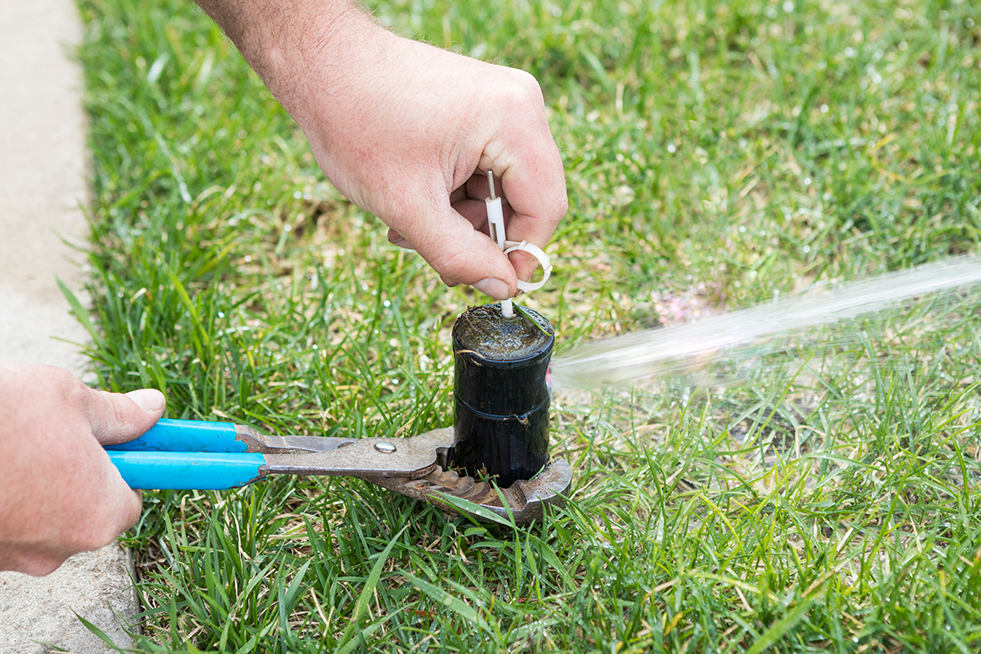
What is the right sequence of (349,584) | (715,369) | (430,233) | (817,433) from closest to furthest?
1. (430,233)
2. (349,584)
3. (817,433)
4. (715,369)

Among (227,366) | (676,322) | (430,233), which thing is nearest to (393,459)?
(430,233)

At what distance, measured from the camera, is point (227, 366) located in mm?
2119

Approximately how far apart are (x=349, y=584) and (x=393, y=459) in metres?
0.29

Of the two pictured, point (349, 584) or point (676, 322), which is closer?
point (349, 584)

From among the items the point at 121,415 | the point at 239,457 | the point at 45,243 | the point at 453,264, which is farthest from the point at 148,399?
the point at 45,243

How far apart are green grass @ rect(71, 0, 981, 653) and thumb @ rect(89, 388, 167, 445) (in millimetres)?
340

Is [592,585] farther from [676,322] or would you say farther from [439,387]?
[676,322]

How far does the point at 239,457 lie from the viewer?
145 centimetres

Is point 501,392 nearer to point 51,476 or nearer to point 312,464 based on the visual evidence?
point 312,464

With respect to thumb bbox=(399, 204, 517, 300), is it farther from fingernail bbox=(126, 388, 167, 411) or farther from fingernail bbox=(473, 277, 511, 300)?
fingernail bbox=(126, 388, 167, 411)

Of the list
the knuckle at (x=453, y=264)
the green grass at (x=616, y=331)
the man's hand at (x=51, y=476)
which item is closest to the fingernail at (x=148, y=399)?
the man's hand at (x=51, y=476)

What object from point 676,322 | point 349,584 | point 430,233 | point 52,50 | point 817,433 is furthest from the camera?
point 52,50

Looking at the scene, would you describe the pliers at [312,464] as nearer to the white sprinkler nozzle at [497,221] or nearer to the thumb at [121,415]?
the thumb at [121,415]

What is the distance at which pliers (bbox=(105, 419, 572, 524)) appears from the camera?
4.58ft
